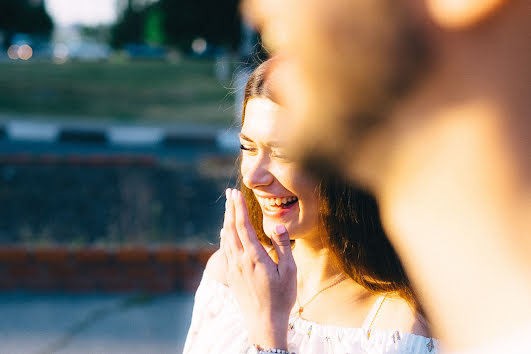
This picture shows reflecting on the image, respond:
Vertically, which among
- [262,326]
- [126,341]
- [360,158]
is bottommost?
[126,341]

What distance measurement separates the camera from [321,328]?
1.46 meters

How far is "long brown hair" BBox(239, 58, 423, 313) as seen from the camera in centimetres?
137

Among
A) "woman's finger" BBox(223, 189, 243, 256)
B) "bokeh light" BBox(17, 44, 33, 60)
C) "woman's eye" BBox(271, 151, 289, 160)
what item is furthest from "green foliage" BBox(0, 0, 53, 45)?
"woman's finger" BBox(223, 189, 243, 256)

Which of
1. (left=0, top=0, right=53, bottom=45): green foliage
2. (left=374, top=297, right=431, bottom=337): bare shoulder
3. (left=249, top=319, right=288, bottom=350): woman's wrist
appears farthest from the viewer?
(left=0, top=0, right=53, bottom=45): green foliage

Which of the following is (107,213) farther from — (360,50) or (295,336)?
(360,50)

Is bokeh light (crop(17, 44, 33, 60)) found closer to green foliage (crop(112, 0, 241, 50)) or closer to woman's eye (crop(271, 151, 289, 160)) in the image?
green foliage (crop(112, 0, 241, 50))

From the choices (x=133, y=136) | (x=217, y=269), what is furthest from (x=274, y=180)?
(x=133, y=136)

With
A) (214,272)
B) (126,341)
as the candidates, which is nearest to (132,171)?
(126,341)

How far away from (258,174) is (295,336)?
14.4 inches

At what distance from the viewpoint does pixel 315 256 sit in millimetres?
1634

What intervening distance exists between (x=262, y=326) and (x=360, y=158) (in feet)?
2.35

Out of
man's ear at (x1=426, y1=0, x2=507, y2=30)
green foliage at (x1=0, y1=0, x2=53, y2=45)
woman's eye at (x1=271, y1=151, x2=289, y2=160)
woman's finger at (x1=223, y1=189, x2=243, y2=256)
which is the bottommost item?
woman's finger at (x1=223, y1=189, x2=243, y2=256)

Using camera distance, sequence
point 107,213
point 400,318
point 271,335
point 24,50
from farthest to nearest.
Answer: point 24,50, point 107,213, point 400,318, point 271,335

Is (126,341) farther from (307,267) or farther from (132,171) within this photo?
(132,171)
